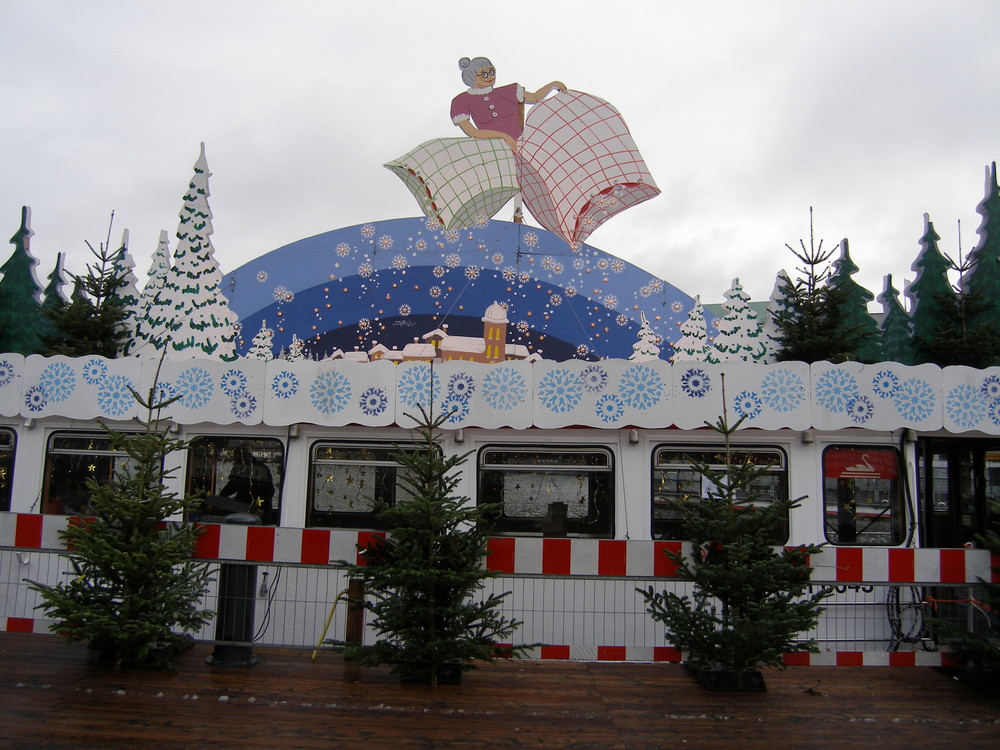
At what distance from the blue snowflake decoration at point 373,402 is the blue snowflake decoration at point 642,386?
7.60 ft

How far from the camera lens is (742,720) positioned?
527cm

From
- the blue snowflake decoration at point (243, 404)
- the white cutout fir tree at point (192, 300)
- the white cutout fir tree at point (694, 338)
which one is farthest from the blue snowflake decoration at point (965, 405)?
the white cutout fir tree at point (192, 300)

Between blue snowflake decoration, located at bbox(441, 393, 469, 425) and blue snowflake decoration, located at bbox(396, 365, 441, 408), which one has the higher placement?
blue snowflake decoration, located at bbox(396, 365, 441, 408)

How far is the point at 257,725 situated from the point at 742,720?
3.29 meters

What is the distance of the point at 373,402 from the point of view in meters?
7.46

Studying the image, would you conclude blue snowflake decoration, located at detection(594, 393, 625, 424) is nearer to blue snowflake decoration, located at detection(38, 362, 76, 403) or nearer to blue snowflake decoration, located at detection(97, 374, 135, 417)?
blue snowflake decoration, located at detection(97, 374, 135, 417)

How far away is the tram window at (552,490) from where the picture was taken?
24.8 ft

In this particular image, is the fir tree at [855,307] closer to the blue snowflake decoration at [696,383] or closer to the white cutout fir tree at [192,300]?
the blue snowflake decoration at [696,383]

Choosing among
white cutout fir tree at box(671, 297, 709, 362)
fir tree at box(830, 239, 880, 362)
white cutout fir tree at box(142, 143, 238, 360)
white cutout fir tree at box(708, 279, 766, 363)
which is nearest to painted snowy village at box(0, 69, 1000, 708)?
white cutout fir tree at box(142, 143, 238, 360)

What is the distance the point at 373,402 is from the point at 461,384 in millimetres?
888

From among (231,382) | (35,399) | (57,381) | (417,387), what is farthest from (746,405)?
(35,399)

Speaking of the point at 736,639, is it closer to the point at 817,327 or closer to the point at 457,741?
the point at 457,741

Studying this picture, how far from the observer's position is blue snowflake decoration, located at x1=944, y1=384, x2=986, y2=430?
24.4 feet

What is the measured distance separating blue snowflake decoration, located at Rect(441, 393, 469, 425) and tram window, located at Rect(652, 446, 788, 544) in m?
1.97
